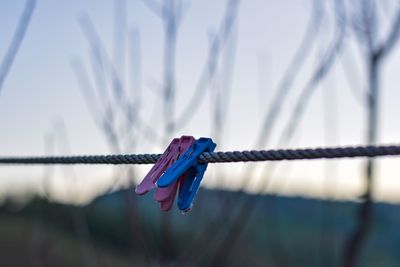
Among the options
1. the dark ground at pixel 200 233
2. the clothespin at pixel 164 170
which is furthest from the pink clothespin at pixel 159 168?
the dark ground at pixel 200 233

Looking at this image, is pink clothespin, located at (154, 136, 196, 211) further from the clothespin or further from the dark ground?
the dark ground

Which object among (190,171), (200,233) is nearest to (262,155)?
(190,171)

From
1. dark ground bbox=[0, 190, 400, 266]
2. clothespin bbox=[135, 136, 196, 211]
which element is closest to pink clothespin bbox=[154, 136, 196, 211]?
clothespin bbox=[135, 136, 196, 211]

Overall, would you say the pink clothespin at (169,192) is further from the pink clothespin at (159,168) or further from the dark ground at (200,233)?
the dark ground at (200,233)

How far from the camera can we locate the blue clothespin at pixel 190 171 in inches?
25.2

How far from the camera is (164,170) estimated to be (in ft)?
2.18

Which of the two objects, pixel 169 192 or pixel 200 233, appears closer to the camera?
pixel 169 192

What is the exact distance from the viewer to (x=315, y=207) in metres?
3.29

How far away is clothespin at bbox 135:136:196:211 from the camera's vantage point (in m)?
0.65

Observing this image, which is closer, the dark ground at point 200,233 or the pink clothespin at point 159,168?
the pink clothespin at point 159,168

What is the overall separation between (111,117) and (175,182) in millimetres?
1091

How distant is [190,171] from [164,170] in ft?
0.08

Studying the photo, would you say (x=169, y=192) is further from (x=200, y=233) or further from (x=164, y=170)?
(x=200, y=233)

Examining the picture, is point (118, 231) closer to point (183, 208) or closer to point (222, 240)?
point (222, 240)
